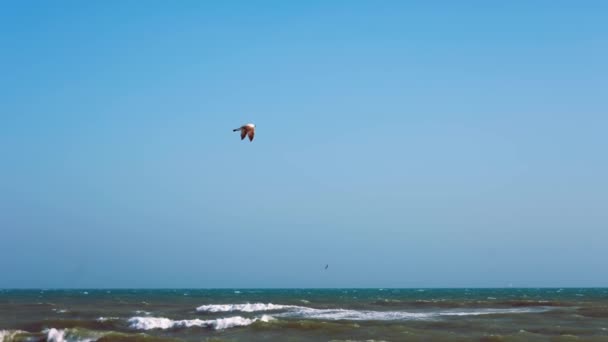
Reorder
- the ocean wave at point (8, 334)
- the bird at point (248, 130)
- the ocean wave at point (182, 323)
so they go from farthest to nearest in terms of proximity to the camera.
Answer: the ocean wave at point (182, 323) → the ocean wave at point (8, 334) → the bird at point (248, 130)

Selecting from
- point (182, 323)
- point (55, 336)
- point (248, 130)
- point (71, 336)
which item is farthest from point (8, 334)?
point (248, 130)

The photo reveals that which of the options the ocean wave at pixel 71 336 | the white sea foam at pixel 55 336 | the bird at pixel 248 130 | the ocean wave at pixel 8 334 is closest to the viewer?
the bird at pixel 248 130

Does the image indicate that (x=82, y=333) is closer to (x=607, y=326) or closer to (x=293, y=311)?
(x=293, y=311)

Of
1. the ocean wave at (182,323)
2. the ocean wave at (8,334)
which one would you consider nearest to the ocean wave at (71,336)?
the ocean wave at (8,334)

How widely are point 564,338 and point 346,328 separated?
7360mm

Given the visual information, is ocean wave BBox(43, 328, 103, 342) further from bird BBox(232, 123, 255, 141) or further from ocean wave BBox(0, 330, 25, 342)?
bird BBox(232, 123, 255, 141)

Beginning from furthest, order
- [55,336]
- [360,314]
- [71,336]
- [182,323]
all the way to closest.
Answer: [360,314] → [182,323] → [55,336] → [71,336]

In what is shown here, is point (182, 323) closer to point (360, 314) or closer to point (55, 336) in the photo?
point (55, 336)

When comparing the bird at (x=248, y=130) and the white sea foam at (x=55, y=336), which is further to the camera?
the white sea foam at (x=55, y=336)

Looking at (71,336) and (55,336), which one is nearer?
(71,336)

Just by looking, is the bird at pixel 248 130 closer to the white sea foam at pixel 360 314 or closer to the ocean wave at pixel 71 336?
the ocean wave at pixel 71 336

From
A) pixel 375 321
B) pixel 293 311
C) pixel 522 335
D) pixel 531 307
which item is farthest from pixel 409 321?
pixel 531 307

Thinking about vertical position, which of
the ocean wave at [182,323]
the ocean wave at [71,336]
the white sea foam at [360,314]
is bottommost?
the ocean wave at [71,336]

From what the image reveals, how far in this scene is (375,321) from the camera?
30953mm
